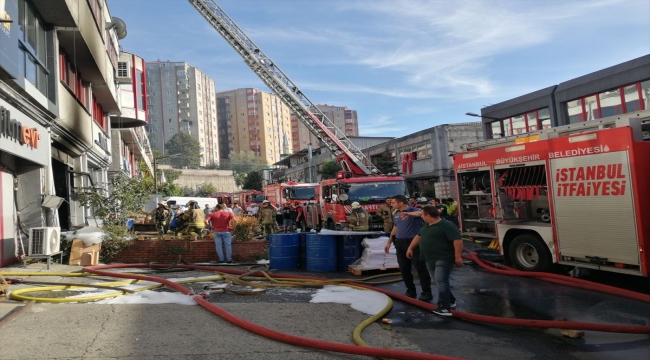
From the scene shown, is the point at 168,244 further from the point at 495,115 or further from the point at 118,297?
the point at 495,115

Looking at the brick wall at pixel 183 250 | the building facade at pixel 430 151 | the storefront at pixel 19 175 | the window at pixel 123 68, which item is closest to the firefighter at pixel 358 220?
the brick wall at pixel 183 250

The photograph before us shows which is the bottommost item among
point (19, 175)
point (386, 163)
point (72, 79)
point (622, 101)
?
point (19, 175)

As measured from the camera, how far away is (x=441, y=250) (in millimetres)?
6215

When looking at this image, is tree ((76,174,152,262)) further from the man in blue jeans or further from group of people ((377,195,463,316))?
the man in blue jeans

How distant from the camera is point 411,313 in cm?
624

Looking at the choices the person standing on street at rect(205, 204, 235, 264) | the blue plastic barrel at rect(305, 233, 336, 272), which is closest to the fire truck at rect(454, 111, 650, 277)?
the blue plastic barrel at rect(305, 233, 336, 272)

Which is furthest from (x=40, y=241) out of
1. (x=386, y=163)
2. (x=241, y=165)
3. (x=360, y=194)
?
(x=241, y=165)

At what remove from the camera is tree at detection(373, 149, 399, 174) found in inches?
1478

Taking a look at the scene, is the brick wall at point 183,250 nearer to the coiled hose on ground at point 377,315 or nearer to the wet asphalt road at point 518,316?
the coiled hose on ground at point 377,315

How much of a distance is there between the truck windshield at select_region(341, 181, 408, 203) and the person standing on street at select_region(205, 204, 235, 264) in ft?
17.8

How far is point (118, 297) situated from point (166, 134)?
4534 inches

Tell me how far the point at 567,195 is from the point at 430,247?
3.11 metres

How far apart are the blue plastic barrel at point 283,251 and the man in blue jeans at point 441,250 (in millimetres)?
4071

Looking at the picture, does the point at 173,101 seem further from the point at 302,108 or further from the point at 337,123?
the point at 302,108
